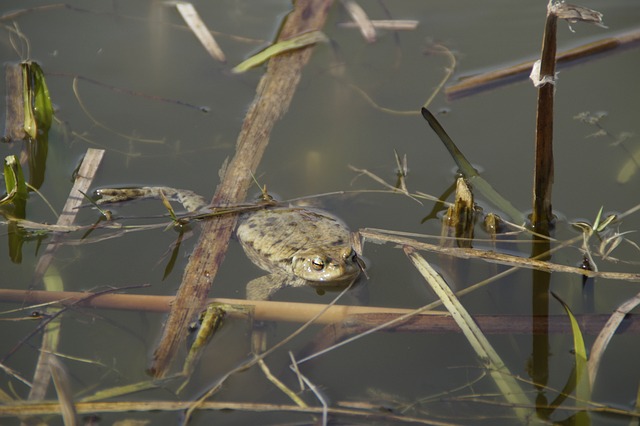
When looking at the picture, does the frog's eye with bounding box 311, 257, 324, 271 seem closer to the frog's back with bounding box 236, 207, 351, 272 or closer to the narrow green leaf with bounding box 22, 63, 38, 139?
the frog's back with bounding box 236, 207, 351, 272

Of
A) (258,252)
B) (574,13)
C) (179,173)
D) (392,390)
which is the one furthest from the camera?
(179,173)

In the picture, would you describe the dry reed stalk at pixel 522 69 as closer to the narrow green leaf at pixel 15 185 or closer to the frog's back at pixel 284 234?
the frog's back at pixel 284 234

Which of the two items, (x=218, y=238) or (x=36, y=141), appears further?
(x=36, y=141)

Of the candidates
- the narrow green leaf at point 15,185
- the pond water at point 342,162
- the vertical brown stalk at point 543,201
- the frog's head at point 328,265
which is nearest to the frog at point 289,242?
the frog's head at point 328,265

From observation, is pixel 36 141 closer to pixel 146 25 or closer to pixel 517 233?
pixel 146 25

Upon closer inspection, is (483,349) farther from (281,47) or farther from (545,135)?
(281,47)

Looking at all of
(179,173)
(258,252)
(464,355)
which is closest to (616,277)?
(464,355)

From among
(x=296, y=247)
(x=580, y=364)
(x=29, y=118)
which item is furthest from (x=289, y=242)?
(x=29, y=118)
